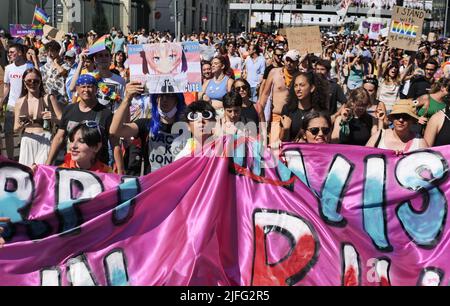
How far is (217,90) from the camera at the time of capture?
26.8ft

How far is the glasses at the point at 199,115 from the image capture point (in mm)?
5254

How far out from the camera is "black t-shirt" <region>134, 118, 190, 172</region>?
17.7 feet

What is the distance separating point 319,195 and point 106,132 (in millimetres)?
1936

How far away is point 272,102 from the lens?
7957 mm

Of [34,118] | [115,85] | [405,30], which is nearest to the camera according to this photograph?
[34,118]

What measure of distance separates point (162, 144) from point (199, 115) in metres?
0.46

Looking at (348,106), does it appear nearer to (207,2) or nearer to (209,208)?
(209,208)

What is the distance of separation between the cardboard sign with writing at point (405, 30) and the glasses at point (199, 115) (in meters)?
5.90

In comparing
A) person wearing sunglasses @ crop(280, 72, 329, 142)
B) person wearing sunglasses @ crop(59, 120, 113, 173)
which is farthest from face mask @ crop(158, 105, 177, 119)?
person wearing sunglasses @ crop(280, 72, 329, 142)

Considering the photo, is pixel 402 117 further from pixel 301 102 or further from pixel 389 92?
pixel 389 92

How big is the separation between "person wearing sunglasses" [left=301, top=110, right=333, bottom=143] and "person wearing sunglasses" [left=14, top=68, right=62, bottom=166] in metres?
2.52

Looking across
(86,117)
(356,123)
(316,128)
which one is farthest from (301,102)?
(86,117)

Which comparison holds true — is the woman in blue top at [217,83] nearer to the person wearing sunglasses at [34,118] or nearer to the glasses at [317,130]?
the person wearing sunglasses at [34,118]

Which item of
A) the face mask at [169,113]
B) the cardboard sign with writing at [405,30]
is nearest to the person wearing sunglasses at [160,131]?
the face mask at [169,113]
